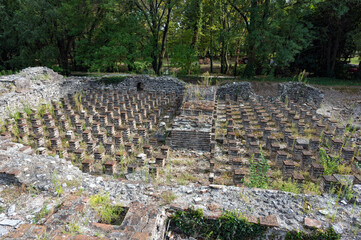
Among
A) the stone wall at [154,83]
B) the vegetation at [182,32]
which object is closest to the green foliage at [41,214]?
the stone wall at [154,83]

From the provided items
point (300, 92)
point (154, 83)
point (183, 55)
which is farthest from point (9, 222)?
point (183, 55)

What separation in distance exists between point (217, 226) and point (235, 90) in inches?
475

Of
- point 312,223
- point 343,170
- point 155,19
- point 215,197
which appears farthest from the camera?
point 155,19

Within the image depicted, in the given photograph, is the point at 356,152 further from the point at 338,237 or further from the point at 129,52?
the point at 129,52

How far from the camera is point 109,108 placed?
1136cm

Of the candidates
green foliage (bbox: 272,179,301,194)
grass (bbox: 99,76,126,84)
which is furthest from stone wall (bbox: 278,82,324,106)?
grass (bbox: 99,76,126,84)

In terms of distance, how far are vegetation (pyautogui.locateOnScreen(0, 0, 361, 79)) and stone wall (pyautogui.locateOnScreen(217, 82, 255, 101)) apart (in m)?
3.13

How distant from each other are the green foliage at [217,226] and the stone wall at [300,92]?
12.5m

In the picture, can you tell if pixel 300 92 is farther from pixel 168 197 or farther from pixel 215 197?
pixel 168 197

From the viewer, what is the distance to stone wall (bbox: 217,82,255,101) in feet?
48.3

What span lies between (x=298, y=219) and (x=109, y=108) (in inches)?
375

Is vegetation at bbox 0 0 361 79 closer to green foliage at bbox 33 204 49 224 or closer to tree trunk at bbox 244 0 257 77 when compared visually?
tree trunk at bbox 244 0 257 77

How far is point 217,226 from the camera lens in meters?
3.74

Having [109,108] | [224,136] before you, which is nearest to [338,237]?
[224,136]
